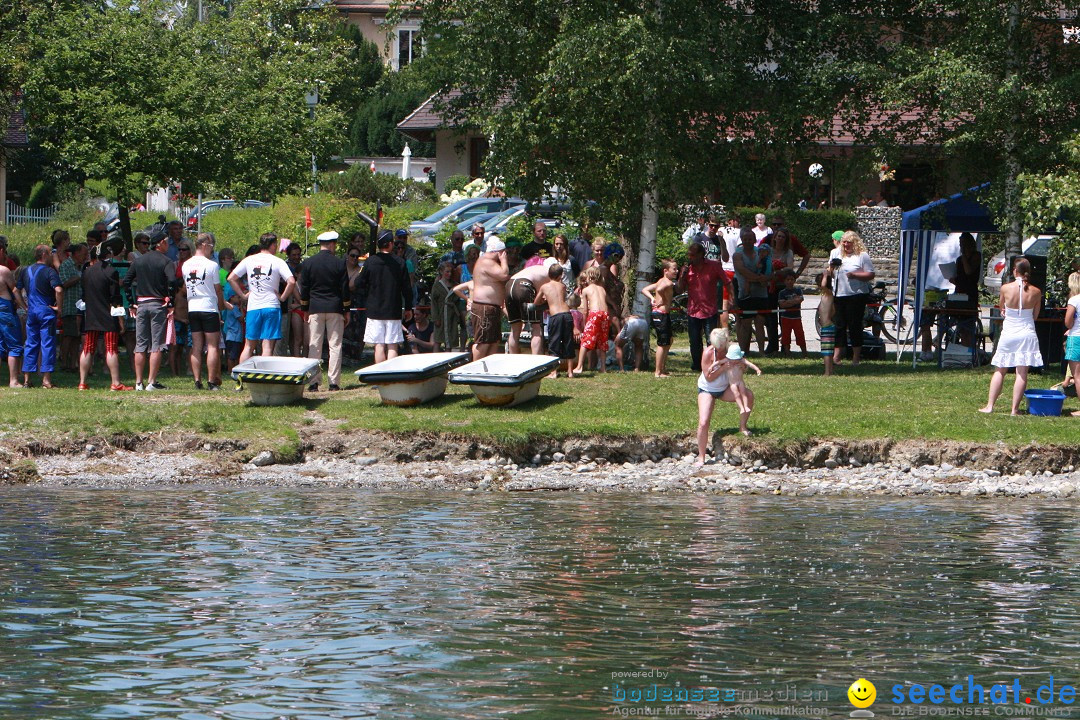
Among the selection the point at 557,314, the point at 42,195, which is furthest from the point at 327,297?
the point at 42,195

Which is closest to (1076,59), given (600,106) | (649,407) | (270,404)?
(600,106)

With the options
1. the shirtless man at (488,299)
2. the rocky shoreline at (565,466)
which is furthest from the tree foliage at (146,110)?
the rocky shoreline at (565,466)

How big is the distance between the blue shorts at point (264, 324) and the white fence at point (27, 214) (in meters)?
29.3

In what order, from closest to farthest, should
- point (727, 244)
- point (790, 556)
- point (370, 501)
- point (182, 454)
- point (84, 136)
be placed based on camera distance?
point (790, 556) → point (370, 501) → point (182, 454) → point (84, 136) → point (727, 244)

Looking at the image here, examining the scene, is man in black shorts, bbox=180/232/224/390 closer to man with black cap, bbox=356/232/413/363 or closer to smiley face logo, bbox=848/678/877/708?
man with black cap, bbox=356/232/413/363

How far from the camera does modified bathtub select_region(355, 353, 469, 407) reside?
16828mm

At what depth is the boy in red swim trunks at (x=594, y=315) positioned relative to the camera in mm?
18891

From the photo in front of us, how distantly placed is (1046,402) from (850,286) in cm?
427

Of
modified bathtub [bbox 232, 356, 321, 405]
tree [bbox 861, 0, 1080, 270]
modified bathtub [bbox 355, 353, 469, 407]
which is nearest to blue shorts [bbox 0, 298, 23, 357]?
modified bathtub [bbox 232, 356, 321, 405]

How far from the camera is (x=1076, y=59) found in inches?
768

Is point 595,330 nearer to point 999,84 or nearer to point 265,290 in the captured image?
point 265,290

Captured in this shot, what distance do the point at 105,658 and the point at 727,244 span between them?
2201 cm

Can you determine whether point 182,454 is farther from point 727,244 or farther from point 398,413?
point 727,244

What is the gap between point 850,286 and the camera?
66.4ft
